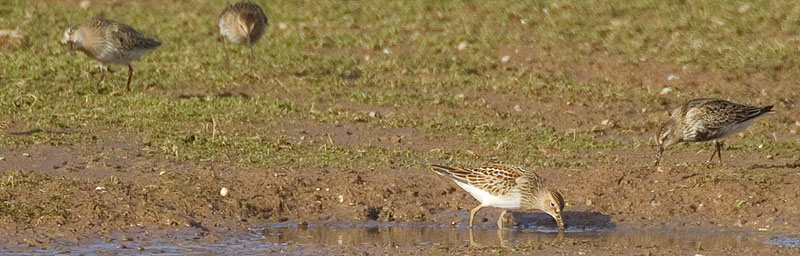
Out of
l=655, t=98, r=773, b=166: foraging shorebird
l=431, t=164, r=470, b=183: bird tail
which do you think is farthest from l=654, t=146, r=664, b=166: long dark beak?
l=431, t=164, r=470, b=183: bird tail

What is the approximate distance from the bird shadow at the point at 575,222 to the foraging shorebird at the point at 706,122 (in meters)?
1.64

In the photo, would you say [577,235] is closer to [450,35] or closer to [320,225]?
[320,225]

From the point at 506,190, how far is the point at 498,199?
12cm

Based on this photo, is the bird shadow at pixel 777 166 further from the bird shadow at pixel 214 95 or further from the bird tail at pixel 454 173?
the bird shadow at pixel 214 95

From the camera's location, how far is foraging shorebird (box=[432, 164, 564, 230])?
9.80m

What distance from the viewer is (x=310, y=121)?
519 inches

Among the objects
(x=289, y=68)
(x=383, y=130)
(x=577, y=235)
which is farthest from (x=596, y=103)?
(x=577, y=235)

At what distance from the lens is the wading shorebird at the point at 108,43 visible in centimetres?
1460

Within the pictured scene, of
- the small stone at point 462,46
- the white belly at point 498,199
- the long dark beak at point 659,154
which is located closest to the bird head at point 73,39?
the small stone at point 462,46

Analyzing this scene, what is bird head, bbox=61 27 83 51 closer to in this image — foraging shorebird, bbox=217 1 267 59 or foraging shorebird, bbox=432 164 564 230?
foraging shorebird, bbox=217 1 267 59

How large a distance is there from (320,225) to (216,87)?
5.04 metres

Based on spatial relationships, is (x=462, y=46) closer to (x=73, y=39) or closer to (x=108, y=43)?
(x=108, y=43)

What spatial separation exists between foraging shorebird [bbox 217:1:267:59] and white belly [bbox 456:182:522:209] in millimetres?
6903

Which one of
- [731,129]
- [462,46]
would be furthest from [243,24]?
[731,129]
